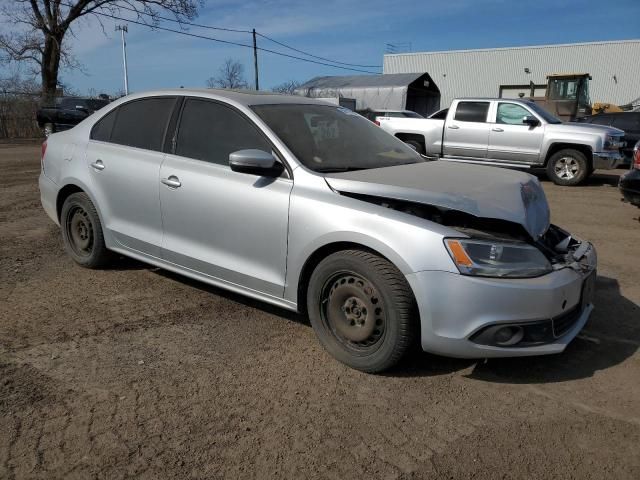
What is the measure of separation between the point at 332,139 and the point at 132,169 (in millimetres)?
1659

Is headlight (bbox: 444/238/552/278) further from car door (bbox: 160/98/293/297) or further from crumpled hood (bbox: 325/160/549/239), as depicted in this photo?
car door (bbox: 160/98/293/297)

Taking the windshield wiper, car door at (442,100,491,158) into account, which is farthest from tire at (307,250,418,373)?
car door at (442,100,491,158)

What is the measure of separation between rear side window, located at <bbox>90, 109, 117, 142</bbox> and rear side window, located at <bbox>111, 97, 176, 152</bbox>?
2.4 inches

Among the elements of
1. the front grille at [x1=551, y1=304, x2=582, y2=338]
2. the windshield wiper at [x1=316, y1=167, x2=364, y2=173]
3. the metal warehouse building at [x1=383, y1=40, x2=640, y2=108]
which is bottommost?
the front grille at [x1=551, y1=304, x2=582, y2=338]

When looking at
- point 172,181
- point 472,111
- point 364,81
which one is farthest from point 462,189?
point 364,81

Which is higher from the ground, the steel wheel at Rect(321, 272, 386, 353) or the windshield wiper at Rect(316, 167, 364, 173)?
the windshield wiper at Rect(316, 167, 364, 173)

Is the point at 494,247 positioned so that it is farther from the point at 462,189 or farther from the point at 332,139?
the point at 332,139

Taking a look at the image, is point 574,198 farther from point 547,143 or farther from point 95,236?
point 95,236

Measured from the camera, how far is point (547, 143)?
1127 cm

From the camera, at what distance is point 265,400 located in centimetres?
296

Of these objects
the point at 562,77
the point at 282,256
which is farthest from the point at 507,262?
the point at 562,77

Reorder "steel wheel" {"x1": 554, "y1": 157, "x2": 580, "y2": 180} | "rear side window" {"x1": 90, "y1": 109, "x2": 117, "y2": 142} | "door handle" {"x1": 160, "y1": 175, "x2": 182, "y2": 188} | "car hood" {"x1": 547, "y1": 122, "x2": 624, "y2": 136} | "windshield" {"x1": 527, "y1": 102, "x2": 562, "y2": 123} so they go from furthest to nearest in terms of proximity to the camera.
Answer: "windshield" {"x1": 527, "y1": 102, "x2": 562, "y2": 123}, "steel wheel" {"x1": 554, "y1": 157, "x2": 580, "y2": 180}, "car hood" {"x1": 547, "y1": 122, "x2": 624, "y2": 136}, "rear side window" {"x1": 90, "y1": 109, "x2": 117, "y2": 142}, "door handle" {"x1": 160, "y1": 175, "x2": 182, "y2": 188}

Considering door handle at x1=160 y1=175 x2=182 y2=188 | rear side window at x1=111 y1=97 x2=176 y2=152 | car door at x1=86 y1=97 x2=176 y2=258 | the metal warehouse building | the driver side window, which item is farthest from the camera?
the metal warehouse building

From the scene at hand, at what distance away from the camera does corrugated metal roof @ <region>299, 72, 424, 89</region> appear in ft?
114
